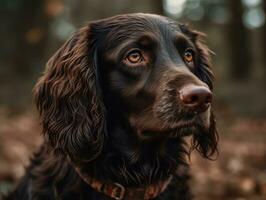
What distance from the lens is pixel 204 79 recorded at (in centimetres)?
491

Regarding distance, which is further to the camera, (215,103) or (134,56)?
(215,103)

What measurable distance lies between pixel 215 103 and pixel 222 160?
7.04 meters

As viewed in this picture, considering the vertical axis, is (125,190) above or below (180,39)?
below

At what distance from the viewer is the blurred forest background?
24.0 ft

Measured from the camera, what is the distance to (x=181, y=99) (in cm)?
394

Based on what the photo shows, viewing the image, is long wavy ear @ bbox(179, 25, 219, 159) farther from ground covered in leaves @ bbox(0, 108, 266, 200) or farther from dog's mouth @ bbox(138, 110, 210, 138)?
ground covered in leaves @ bbox(0, 108, 266, 200)

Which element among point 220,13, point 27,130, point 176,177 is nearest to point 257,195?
point 176,177

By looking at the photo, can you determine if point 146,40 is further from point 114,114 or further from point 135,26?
point 114,114

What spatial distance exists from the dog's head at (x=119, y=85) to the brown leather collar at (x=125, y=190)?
20 cm

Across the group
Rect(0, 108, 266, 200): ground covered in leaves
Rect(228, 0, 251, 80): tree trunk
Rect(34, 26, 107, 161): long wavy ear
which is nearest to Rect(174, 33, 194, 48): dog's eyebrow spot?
Rect(34, 26, 107, 161): long wavy ear

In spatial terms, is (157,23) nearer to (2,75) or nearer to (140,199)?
(140,199)

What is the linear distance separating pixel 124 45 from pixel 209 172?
418cm

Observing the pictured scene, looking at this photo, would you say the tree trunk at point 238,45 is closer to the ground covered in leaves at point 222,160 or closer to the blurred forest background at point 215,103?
the blurred forest background at point 215,103

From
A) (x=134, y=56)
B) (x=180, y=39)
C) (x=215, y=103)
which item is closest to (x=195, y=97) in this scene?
(x=134, y=56)
